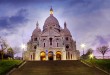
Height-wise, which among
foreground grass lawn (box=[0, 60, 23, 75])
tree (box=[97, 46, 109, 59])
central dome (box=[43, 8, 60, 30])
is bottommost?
foreground grass lawn (box=[0, 60, 23, 75])

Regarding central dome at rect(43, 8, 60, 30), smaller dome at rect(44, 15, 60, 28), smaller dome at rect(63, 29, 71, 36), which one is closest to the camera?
smaller dome at rect(63, 29, 71, 36)

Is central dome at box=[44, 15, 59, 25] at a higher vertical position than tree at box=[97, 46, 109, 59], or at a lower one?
→ higher

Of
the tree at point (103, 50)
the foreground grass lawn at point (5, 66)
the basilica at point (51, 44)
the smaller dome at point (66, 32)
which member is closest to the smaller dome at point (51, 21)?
the basilica at point (51, 44)

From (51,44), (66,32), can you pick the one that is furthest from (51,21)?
(51,44)

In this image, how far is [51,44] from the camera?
89.8 m

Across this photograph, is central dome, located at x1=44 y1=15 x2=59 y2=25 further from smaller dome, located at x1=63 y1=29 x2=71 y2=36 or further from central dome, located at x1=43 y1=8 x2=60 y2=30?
smaller dome, located at x1=63 y1=29 x2=71 y2=36

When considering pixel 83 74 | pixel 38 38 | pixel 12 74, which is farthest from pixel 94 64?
pixel 38 38

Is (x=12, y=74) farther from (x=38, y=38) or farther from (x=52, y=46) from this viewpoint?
(x=38, y=38)

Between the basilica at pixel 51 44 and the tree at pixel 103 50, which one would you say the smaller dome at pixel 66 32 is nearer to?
the basilica at pixel 51 44

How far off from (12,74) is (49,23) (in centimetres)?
6437

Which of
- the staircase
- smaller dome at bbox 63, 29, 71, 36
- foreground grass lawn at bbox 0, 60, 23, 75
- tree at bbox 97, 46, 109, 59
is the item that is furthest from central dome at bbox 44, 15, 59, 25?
the staircase

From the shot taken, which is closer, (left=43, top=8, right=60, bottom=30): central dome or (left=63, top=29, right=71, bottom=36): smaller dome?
(left=63, top=29, right=71, bottom=36): smaller dome

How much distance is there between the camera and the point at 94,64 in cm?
5019

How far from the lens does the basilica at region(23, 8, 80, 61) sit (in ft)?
288
